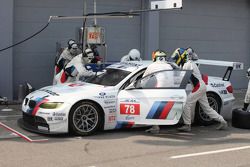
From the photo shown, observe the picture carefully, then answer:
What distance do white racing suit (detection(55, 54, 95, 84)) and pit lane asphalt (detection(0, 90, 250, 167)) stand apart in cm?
181

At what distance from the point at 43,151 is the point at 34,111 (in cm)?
126

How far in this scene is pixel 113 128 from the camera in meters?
8.34

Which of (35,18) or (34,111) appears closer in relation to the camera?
(34,111)

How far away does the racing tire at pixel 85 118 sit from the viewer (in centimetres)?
792

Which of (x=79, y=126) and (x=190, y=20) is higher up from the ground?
(x=190, y=20)

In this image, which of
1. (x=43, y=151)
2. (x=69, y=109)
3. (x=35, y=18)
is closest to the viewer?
(x=43, y=151)

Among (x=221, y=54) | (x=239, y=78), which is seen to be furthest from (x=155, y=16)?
(x=239, y=78)

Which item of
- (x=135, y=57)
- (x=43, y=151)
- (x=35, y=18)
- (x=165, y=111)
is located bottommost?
(x=43, y=151)

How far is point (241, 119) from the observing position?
30.4 ft

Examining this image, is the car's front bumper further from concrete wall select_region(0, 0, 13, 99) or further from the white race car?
concrete wall select_region(0, 0, 13, 99)

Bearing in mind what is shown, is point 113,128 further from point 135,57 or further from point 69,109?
point 135,57

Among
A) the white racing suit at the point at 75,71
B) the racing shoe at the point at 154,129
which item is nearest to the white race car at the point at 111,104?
the racing shoe at the point at 154,129

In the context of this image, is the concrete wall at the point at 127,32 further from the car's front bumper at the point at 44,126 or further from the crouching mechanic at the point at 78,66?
the car's front bumper at the point at 44,126

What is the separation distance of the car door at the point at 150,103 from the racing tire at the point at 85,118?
413mm
